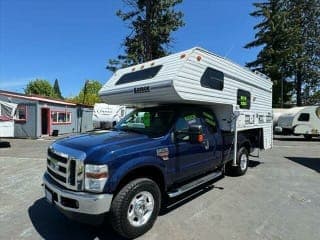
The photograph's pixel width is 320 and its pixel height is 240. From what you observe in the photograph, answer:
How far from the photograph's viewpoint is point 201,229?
4.52 metres

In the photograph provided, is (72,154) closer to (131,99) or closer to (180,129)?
(180,129)

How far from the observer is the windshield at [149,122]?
17.0 feet

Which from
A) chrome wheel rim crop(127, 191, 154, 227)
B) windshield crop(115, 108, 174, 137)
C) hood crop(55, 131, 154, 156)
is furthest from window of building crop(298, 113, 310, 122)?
chrome wheel rim crop(127, 191, 154, 227)

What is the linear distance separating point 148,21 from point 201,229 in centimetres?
2498

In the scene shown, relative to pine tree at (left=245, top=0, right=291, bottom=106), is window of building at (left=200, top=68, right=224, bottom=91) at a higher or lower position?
lower

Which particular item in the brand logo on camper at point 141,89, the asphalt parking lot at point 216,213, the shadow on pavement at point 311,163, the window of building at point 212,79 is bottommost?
the asphalt parking lot at point 216,213

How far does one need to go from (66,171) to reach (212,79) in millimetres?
3685

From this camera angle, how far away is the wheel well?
4242 mm

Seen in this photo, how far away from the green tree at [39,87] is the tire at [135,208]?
2753 inches

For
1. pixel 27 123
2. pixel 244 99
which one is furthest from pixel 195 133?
pixel 27 123

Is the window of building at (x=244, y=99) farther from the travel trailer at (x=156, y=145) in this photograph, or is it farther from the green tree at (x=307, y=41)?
the green tree at (x=307, y=41)

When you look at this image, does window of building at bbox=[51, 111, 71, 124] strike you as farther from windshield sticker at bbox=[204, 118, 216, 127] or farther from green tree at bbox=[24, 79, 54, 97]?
green tree at bbox=[24, 79, 54, 97]

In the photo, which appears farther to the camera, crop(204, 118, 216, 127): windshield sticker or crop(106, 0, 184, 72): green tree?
crop(106, 0, 184, 72): green tree

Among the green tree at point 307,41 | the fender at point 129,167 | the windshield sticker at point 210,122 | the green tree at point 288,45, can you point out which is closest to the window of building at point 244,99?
the windshield sticker at point 210,122
